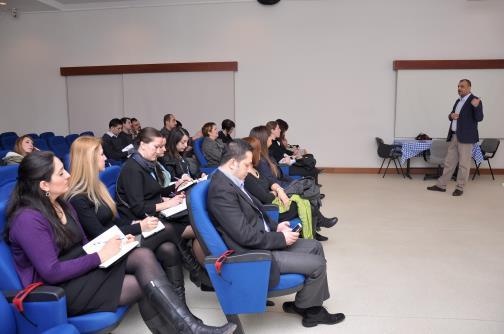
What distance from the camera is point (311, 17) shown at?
841cm

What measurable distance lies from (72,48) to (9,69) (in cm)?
157

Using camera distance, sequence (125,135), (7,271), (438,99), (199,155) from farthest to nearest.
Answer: (438,99) < (125,135) < (199,155) < (7,271)

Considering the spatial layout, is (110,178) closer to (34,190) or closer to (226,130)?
(34,190)

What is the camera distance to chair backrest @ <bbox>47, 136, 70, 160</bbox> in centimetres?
695

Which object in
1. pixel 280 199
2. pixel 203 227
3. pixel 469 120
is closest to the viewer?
pixel 203 227

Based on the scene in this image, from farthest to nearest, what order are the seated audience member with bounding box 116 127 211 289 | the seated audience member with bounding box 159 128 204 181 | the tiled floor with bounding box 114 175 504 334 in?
the seated audience member with bounding box 159 128 204 181 → the seated audience member with bounding box 116 127 211 289 → the tiled floor with bounding box 114 175 504 334

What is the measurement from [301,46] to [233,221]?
22.5 feet

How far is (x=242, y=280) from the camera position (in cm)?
Answer: 224

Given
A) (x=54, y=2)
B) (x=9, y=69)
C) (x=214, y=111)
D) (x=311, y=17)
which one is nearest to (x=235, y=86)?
(x=214, y=111)

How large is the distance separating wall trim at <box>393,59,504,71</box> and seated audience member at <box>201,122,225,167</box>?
14.1 ft

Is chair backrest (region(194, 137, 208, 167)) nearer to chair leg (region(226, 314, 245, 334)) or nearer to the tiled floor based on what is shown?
the tiled floor

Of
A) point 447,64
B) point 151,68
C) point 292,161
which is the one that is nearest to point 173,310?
point 292,161

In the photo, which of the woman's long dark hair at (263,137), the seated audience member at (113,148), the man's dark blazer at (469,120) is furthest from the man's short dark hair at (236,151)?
the man's dark blazer at (469,120)

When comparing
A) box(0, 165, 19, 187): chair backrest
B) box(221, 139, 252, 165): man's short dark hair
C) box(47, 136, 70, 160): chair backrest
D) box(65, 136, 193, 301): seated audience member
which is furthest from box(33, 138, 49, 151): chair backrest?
box(221, 139, 252, 165): man's short dark hair
